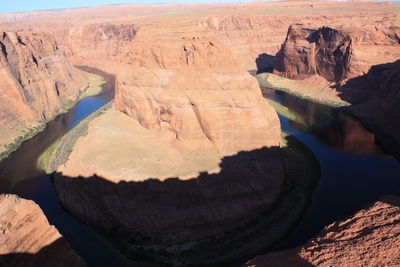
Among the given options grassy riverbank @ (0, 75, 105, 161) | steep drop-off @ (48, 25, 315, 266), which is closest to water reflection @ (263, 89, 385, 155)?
steep drop-off @ (48, 25, 315, 266)

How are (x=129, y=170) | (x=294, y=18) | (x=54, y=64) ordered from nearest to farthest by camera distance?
1. (x=129, y=170)
2. (x=54, y=64)
3. (x=294, y=18)

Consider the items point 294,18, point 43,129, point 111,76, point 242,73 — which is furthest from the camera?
point 294,18

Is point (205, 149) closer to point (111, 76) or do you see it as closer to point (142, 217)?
point (142, 217)

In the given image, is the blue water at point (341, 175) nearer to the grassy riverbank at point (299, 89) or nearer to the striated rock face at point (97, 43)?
the grassy riverbank at point (299, 89)

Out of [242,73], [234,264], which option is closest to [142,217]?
[234,264]

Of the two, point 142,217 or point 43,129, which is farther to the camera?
point 43,129

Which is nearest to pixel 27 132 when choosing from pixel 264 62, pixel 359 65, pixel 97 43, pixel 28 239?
pixel 28 239

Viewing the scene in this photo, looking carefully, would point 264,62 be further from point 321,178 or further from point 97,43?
point 321,178
